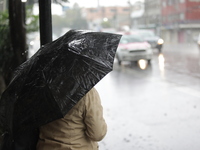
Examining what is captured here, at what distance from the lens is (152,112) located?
734 cm

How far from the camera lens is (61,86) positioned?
91.5 inches

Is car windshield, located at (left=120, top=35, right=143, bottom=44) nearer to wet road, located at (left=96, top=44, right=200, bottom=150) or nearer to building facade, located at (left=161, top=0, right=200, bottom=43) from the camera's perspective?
wet road, located at (left=96, top=44, right=200, bottom=150)

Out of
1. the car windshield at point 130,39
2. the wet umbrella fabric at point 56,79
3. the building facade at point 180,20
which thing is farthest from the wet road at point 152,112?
the building facade at point 180,20

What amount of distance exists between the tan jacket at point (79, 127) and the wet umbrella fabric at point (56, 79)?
113 mm

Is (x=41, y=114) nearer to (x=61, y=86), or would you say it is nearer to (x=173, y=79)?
(x=61, y=86)

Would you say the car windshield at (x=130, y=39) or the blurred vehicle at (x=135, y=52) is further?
the car windshield at (x=130, y=39)

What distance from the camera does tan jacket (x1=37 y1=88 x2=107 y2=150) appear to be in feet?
7.81

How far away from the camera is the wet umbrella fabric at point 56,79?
231cm

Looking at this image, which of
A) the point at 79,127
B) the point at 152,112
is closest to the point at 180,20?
the point at 152,112

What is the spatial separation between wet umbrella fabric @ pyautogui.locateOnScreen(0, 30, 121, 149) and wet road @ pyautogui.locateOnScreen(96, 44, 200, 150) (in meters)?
2.95

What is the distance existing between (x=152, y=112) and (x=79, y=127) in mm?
5060

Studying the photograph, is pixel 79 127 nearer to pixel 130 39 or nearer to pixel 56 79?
pixel 56 79

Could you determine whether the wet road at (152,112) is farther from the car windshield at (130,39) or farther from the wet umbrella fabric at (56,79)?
the car windshield at (130,39)

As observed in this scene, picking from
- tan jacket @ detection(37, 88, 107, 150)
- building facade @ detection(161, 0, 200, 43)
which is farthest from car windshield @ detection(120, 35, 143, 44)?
building facade @ detection(161, 0, 200, 43)
